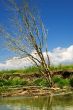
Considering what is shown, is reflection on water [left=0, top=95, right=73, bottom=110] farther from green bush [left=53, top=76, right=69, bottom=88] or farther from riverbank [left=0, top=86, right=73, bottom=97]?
green bush [left=53, top=76, right=69, bottom=88]

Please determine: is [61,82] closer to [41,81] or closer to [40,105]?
[41,81]

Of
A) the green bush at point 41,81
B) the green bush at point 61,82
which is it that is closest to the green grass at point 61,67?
the green bush at point 61,82

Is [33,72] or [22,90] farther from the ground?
[33,72]

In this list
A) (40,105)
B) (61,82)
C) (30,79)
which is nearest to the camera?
(40,105)

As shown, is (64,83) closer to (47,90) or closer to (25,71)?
(47,90)

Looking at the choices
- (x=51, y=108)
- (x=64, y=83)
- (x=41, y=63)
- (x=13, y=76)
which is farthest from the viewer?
(x=13, y=76)

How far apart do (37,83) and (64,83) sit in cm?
145

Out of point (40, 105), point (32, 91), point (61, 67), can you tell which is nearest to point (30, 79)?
point (61, 67)

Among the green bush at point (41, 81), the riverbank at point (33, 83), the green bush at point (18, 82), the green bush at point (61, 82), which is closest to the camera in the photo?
the riverbank at point (33, 83)

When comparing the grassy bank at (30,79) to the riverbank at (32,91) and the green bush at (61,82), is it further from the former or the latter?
the riverbank at (32,91)

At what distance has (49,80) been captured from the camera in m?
18.0

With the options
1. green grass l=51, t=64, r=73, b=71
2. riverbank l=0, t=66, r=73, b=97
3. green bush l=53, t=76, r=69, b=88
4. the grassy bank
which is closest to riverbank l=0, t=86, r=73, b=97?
riverbank l=0, t=66, r=73, b=97

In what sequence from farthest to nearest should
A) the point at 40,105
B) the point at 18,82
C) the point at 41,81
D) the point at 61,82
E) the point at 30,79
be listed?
the point at 30,79 < the point at 18,82 < the point at 41,81 < the point at 61,82 < the point at 40,105

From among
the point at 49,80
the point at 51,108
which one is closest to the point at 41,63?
the point at 49,80
